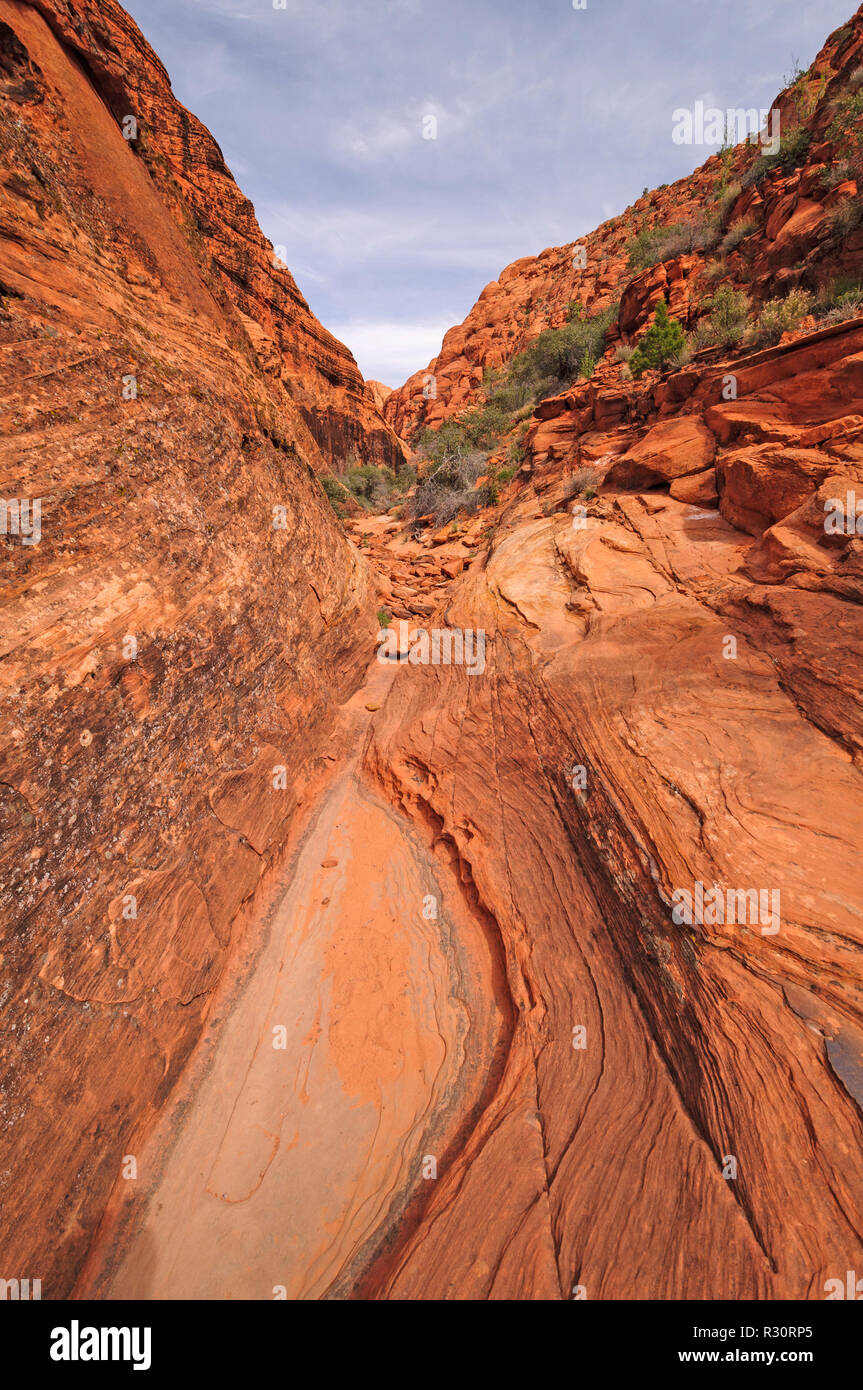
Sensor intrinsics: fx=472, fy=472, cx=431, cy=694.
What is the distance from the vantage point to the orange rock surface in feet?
9.29

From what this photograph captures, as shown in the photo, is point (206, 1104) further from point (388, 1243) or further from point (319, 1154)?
point (388, 1243)

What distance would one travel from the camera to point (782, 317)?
26.9ft

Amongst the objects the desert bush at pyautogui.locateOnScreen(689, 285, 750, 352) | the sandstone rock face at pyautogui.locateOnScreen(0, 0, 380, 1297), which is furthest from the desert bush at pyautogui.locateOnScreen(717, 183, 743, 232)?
the sandstone rock face at pyautogui.locateOnScreen(0, 0, 380, 1297)

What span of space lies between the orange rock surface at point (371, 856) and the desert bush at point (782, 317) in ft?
6.64

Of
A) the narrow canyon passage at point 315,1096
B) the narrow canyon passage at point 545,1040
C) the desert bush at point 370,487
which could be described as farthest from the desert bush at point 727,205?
the narrow canyon passage at point 315,1096

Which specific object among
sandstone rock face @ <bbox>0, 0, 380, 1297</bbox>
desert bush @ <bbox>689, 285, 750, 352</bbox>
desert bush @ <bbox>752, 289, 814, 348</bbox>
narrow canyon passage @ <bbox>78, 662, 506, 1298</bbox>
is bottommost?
narrow canyon passage @ <bbox>78, 662, 506, 1298</bbox>

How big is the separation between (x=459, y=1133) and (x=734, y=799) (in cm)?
333

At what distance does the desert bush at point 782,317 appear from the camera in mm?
8148

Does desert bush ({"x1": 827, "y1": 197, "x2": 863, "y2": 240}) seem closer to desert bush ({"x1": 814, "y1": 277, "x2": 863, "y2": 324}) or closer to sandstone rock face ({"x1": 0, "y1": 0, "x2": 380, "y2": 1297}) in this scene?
desert bush ({"x1": 814, "y1": 277, "x2": 863, "y2": 324})

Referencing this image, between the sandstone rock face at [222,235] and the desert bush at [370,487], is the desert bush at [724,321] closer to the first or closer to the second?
the sandstone rock face at [222,235]

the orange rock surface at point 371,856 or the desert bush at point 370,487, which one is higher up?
the desert bush at point 370,487

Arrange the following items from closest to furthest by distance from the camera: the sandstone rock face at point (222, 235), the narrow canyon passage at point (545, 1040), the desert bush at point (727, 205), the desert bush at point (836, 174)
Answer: the narrow canyon passage at point (545, 1040), the sandstone rock face at point (222, 235), the desert bush at point (836, 174), the desert bush at point (727, 205)

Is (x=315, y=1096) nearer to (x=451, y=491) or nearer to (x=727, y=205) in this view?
(x=451, y=491)

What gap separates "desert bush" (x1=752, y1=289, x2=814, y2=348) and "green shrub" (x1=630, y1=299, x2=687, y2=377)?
2.24 meters
